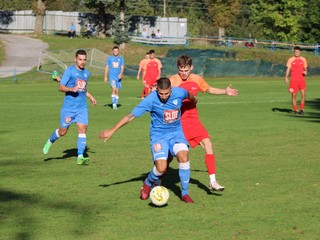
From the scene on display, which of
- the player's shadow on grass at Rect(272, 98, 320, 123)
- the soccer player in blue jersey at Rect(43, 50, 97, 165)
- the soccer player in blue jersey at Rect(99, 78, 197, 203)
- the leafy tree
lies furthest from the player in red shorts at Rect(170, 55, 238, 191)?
the leafy tree

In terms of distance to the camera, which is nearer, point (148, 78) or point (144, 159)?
point (144, 159)

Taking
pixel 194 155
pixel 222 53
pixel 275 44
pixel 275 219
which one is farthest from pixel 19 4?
pixel 275 219

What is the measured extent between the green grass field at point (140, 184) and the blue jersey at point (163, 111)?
43.2 inches

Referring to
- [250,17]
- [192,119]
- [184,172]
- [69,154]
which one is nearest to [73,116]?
[69,154]

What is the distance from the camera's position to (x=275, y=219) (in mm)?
9852

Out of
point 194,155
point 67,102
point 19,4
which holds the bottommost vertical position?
point 194,155

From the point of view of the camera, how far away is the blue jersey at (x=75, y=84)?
14.6 m

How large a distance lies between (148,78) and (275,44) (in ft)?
157

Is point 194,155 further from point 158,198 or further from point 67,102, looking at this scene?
point 158,198

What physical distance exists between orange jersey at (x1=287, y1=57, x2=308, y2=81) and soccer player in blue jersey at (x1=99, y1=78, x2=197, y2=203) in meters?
15.7

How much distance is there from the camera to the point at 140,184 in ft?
41.3

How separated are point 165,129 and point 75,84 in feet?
13.9

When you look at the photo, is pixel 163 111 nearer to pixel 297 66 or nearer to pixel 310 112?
pixel 297 66

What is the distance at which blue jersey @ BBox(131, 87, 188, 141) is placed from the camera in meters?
10.7
